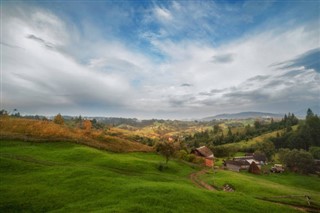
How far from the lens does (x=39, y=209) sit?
3130cm

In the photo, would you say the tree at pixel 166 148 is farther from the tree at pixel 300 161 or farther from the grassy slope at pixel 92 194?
the tree at pixel 300 161

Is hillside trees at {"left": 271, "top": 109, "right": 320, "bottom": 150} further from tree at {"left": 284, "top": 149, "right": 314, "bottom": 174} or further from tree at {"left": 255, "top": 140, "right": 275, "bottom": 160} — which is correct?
tree at {"left": 284, "top": 149, "right": 314, "bottom": 174}

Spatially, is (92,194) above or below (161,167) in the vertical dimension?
above

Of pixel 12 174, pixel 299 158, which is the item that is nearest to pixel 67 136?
pixel 12 174

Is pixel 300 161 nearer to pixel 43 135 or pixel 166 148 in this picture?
pixel 166 148

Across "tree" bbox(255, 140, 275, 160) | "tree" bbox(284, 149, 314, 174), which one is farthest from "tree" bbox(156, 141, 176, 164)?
"tree" bbox(255, 140, 275, 160)

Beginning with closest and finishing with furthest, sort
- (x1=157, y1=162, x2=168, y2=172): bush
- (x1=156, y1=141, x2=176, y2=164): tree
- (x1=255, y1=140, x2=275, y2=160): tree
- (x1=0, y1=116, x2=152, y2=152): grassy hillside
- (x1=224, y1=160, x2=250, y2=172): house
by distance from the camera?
(x1=157, y1=162, x2=168, y2=172): bush → (x1=156, y1=141, x2=176, y2=164): tree → (x1=0, y1=116, x2=152, y2=152): grassy hillside → (x1=224, y1=160, x2=250, y2=172): house → (x1=255, y1=140, x2=275, y2=160): tree

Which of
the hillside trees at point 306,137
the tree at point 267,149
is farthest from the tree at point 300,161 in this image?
the hillside trees at point 306,137

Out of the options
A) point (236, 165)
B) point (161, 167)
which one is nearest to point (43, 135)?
point (161, 167)

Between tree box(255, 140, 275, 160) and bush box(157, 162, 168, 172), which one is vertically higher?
bush box(157, 162, 168, 172)

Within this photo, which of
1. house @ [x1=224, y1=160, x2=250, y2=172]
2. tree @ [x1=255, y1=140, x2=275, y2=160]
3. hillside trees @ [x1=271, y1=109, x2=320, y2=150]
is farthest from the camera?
hillside trees @ [x1=271, y1=109, x2=320, y2=150]

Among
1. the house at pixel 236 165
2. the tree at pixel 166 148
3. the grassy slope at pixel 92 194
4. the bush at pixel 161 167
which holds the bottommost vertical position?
the house at pixel 236 165

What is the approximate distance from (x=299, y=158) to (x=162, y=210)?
108 metres

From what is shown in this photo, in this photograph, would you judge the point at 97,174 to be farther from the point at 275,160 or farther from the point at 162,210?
the point at 275,160
